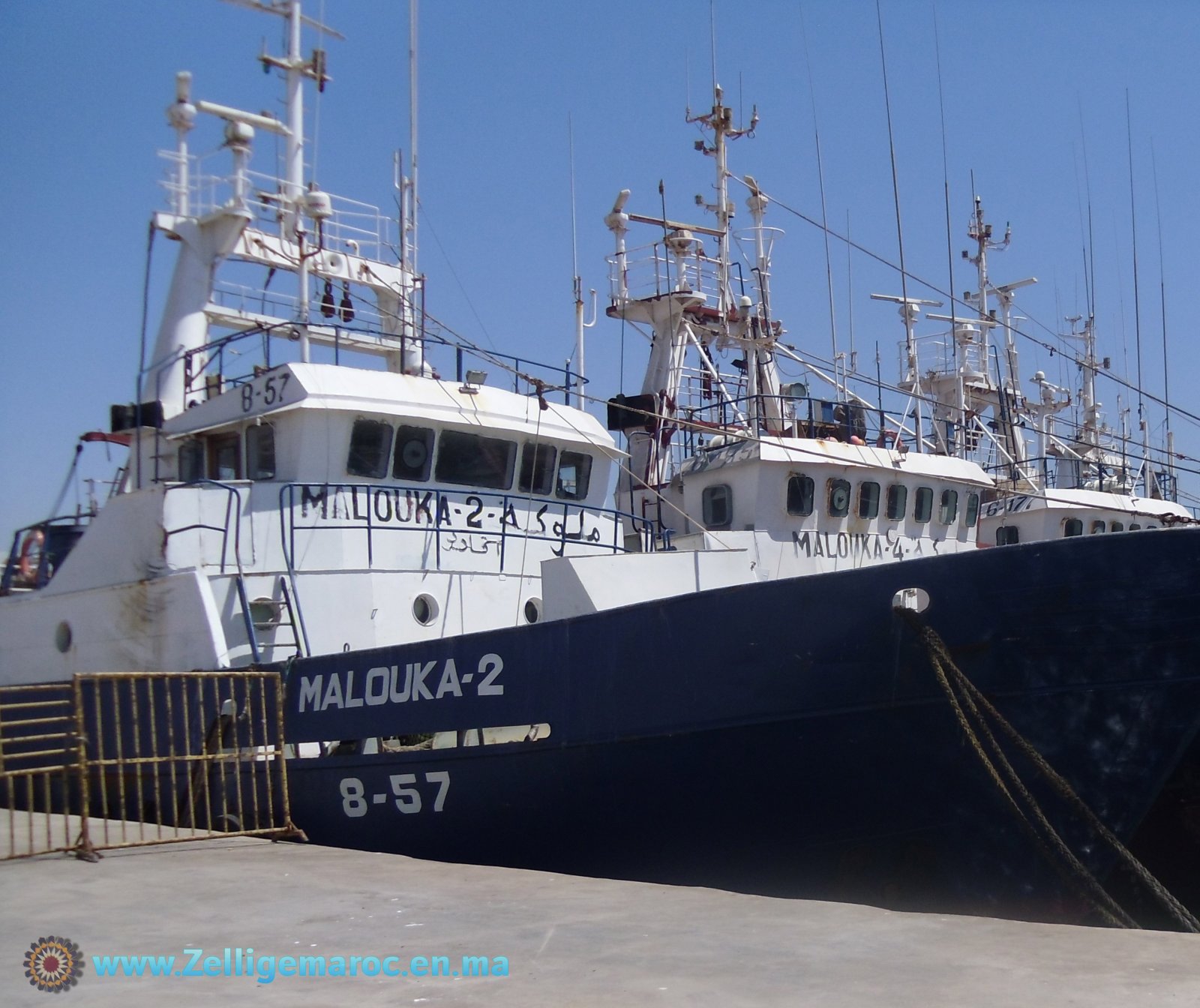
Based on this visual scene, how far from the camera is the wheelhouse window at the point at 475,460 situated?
11.8m

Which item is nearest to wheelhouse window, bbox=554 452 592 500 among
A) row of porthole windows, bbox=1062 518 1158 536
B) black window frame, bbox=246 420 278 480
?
black window frame, bbox=246 420 278 480

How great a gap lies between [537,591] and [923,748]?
16.3 ft

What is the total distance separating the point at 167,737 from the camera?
10.4m

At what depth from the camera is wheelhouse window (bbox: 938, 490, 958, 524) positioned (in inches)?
682

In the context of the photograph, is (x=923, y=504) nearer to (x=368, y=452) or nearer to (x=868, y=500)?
(x=868, y=500)

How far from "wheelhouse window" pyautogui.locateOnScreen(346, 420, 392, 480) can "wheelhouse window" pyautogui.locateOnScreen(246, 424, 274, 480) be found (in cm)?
83

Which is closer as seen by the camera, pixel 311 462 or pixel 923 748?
pixel 923 748

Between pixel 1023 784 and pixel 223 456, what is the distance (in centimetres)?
821

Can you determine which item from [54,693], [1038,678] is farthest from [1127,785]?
[54,693]

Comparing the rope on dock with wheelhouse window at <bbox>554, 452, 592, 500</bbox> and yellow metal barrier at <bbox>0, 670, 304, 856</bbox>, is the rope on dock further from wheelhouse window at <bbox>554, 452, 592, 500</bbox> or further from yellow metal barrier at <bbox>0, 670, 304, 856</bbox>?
wheelhouse window at <bbox>554, 452, 592, 500</bbox>

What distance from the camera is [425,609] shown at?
11.3 meters

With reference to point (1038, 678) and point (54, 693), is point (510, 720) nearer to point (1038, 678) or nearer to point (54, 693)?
point (1038, 678)

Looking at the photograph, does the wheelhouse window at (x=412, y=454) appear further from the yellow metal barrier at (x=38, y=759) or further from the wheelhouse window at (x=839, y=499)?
the wheelhouse window at (x=839, y=499)

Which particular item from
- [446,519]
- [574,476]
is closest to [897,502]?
[574,476]
